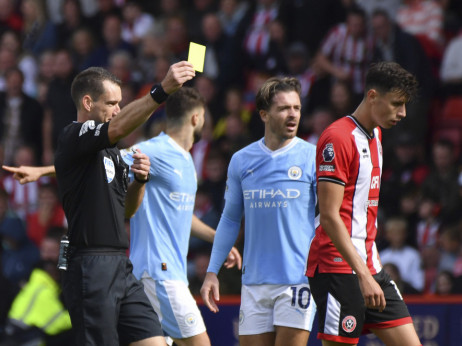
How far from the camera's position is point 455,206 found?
10102 millimetres

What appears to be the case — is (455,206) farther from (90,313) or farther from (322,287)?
(90,313)

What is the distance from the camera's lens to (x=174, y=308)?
6.99m

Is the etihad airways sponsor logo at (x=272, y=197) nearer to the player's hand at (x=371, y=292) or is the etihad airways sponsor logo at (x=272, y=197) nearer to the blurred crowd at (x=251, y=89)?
the player's hand at (x=371, y=292)

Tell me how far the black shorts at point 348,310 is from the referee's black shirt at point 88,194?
1273 mm

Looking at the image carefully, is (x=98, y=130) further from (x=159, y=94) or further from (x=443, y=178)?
(x=443, y=178)

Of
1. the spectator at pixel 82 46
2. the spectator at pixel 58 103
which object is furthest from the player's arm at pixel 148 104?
the spectator at pixel 82 46

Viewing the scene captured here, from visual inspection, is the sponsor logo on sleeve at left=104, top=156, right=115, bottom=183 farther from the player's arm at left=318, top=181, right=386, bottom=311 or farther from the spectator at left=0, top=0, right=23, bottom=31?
the spectator at left=0, top=0, right=23, bottom=31

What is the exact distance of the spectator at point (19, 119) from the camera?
14.2 meters

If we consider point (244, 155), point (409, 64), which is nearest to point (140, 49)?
point (409, 64)

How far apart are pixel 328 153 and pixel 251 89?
7082mm

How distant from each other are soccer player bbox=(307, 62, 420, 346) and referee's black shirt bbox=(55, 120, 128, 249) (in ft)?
4.13

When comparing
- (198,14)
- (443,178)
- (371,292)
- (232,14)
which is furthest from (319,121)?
(371,292)

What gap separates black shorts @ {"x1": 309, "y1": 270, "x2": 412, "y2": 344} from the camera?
5.60 m

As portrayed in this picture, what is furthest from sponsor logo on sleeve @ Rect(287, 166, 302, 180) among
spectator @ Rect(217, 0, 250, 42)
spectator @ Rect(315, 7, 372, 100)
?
spectator @ Rect(217, 0, 250, 42)
